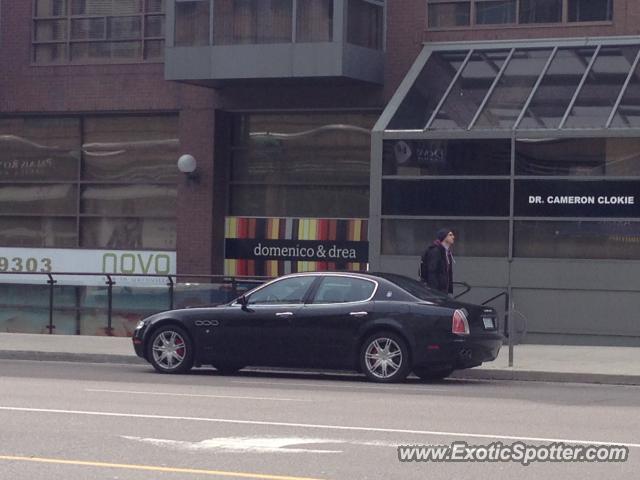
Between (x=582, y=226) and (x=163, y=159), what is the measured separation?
963cm

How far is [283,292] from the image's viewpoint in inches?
683

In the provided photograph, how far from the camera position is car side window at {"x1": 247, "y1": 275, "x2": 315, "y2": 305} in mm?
17266

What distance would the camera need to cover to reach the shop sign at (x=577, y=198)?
21172 millimetres

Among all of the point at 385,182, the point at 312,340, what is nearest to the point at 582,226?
the point at 385,182

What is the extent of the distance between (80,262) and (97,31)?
4896 mm

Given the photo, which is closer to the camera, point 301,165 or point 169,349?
point 169,349

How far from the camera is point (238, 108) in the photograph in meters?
26.2

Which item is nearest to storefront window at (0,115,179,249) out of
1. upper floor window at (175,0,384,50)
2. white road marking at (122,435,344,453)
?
upper floor window at (175,0,384,50)

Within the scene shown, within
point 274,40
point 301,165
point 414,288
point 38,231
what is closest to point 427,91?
point 274,40

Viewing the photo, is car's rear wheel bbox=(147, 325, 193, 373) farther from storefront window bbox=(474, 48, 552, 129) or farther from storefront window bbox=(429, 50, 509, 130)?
storefront window bbox=(474, 48, 552, 129)

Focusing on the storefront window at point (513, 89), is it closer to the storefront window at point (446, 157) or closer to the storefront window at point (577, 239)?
the storefront window at point (446, 157)

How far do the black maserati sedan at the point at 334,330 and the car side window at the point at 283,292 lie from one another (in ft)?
0.04

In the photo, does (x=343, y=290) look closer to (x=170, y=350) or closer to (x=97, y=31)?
(x=170, y=350)

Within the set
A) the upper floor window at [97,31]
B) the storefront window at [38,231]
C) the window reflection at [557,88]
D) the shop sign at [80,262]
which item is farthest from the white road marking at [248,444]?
the storefront window at [38,231]
